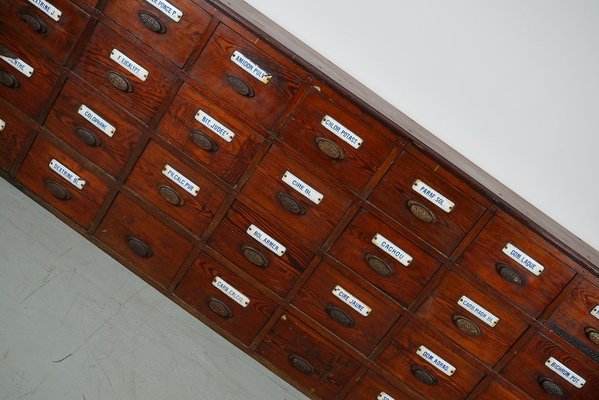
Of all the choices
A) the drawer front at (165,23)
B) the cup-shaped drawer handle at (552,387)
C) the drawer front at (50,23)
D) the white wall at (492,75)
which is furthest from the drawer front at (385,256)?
the drawer front at (50,23)

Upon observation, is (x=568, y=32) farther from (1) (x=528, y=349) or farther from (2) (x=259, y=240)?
(2) (x=259, y=240)

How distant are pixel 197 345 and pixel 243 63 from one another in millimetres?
1186

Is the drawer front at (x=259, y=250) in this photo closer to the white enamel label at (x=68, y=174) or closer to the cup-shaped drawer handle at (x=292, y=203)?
the cup-shaped drawer handle at (x=292, y=203)

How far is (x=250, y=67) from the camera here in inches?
89.0

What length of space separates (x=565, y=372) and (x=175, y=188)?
68.3 inches

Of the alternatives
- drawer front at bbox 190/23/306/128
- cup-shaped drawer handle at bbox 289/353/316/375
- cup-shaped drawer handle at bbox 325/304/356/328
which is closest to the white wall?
drawer front at bbox 190/23/306/128

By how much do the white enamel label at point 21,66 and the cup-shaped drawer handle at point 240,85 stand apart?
910 mm

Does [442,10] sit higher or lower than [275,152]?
higher

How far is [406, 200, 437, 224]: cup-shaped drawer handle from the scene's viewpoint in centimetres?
221

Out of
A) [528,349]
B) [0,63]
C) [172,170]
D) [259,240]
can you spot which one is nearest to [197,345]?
[259,240]

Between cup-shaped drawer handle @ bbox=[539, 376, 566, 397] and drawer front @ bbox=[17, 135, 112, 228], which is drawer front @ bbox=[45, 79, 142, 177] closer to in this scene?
drawer front @ bbox=[17, 135, 112, 228]

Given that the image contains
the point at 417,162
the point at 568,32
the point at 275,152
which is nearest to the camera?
the point at 417,162

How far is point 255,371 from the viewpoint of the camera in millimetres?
2531

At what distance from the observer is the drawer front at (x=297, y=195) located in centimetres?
232
